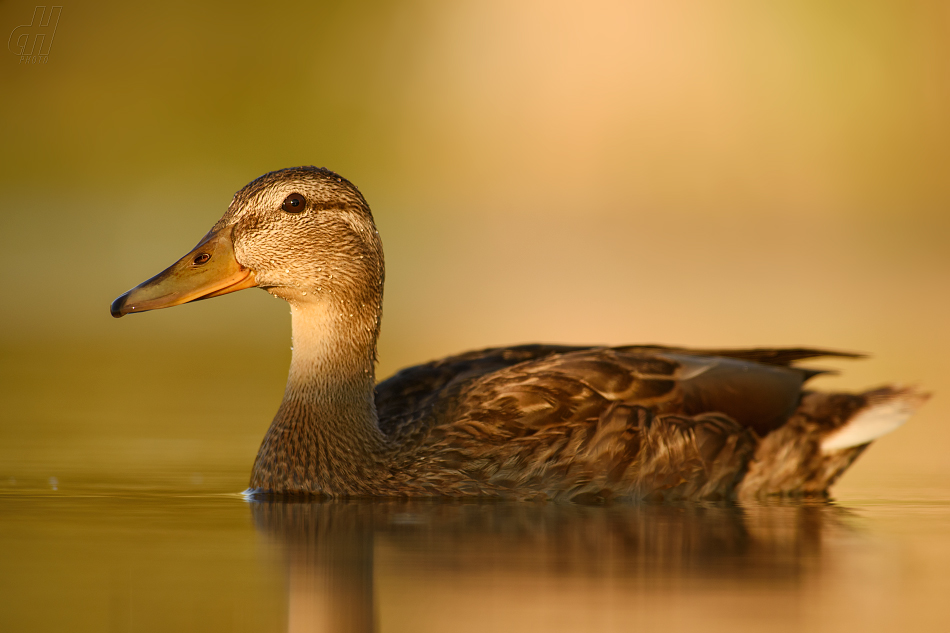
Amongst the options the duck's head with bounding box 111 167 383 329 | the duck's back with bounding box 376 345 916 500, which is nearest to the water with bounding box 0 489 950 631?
the duck's back with bounding box 376 345 916 500

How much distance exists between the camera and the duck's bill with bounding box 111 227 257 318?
814 cm

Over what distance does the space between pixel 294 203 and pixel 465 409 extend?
1.49m

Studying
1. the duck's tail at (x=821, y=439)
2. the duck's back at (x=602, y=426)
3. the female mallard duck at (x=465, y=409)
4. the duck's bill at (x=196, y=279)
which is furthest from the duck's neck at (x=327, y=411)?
the duck's tail at (x=821, y=439)

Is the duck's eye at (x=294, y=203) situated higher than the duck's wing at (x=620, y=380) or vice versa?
the duck's eye at (x=294, y=203)

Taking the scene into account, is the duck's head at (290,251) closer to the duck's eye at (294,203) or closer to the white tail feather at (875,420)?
the duck's eye at (294,203)

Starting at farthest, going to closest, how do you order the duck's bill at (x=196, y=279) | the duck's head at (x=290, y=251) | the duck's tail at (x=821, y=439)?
the duck's tail at (x=821, y=439), the duck's head at (x=290, y=251), the duck's bill at (x=196, y=279)

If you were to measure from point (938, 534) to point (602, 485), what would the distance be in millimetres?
1857

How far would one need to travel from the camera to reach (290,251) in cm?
848

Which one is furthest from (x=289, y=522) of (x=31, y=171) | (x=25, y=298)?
(x=31, y=171)

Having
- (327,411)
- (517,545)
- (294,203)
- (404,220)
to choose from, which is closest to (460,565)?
(517,545)

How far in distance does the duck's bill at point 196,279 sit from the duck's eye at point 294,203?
1.13 feet

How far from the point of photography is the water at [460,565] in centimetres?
534

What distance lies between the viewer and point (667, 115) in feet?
175

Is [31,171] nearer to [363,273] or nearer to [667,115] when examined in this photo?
[667,115]
